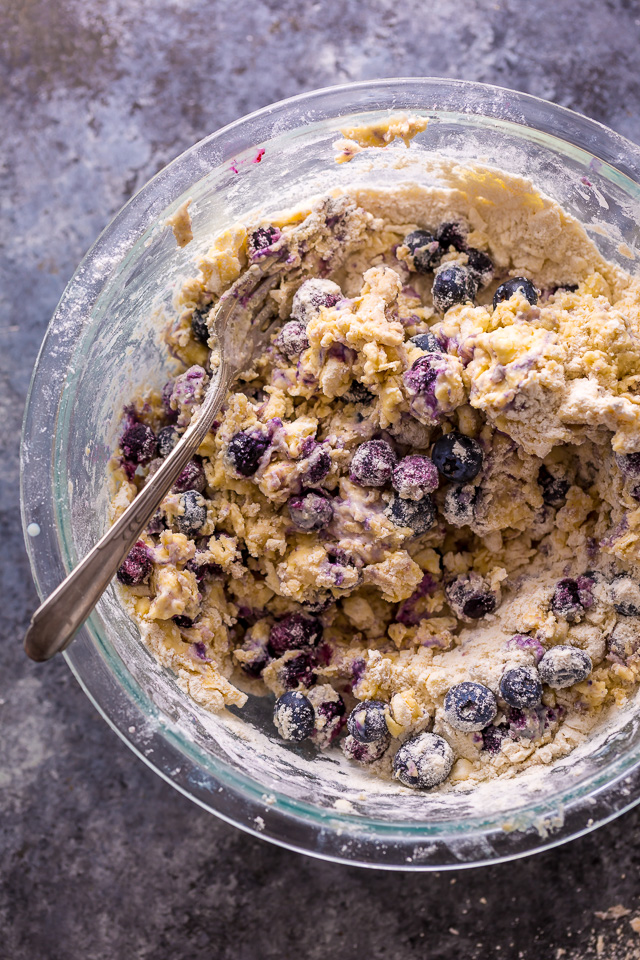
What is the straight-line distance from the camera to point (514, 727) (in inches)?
69.0

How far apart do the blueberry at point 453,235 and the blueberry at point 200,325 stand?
609 millimetres

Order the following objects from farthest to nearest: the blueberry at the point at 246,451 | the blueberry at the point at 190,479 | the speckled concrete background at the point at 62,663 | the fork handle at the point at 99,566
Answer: the speckled concrete background at the point at 62,663 < the blueberry at the point at 190,479 < the blueberry at the point at 246,451 < the fork handle at the point at 99,566

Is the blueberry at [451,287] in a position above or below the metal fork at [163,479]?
above

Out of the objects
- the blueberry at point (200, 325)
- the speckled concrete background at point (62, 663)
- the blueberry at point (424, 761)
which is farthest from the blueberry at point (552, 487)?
the speckled concrete background at point (62, 663)

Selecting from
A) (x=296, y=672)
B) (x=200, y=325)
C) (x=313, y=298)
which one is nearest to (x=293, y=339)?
(x=313, y=298)

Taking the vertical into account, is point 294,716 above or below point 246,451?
below

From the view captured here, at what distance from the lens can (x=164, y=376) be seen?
2.04 metres

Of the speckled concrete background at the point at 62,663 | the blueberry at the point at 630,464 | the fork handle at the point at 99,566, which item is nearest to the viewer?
the fork handle at the point at 99,566

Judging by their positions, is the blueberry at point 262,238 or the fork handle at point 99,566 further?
the blueberry at point 262,238

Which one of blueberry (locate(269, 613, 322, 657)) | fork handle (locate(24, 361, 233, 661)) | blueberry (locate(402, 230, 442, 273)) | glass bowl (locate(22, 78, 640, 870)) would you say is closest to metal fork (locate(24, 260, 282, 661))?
fork handle (locate(24, 361, 233, 661))

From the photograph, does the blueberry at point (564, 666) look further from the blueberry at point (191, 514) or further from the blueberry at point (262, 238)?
the blueberry at point (262, 238)

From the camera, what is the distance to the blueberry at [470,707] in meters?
1.70

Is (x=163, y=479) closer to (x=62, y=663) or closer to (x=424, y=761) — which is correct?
(x=424, y=761)

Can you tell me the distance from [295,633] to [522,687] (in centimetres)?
55
